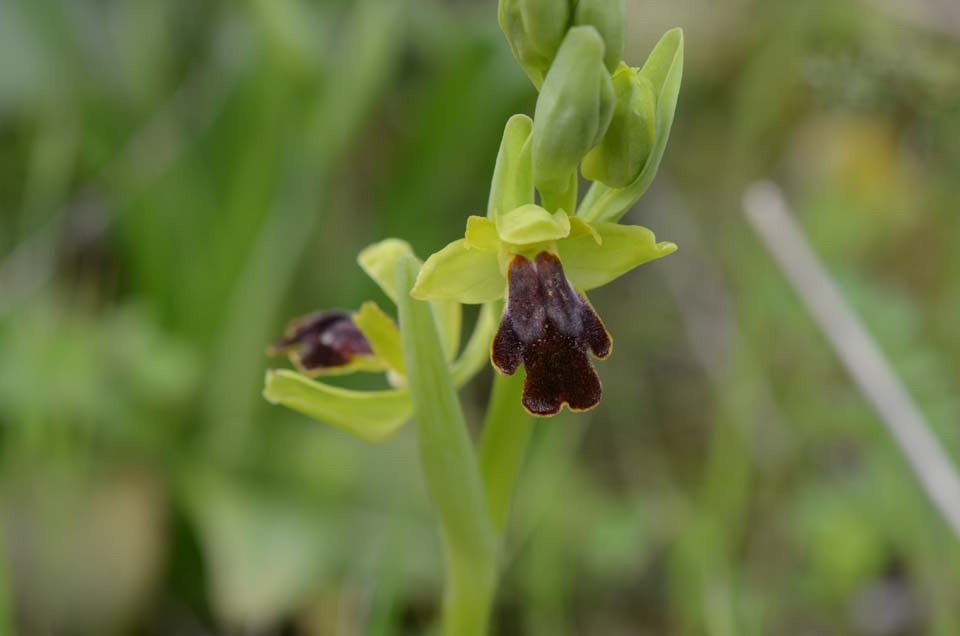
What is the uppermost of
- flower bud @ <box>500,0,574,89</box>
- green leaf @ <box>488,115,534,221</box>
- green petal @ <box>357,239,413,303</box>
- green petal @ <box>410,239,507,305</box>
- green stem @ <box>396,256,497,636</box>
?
flower bud @ <box>500,0,574,89</box>

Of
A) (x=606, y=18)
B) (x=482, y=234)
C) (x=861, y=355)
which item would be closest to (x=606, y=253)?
(x=482, y=234)

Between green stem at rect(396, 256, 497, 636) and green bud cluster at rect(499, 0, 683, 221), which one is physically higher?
green bud cluster at rect(499, 0, 683, 221)

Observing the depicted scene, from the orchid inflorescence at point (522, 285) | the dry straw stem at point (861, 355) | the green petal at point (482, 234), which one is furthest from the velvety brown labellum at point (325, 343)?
the dry straw stem at point (861, 355)

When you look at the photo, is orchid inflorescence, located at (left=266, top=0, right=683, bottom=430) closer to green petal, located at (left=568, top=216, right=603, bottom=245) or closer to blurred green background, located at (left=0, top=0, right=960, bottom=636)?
green petal, located at (left=568, top=216, right=603, bottom=245)

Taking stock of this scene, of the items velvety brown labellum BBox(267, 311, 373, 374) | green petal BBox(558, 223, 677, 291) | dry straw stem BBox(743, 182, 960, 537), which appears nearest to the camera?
green petal BBox(558, 223, 677, 291)

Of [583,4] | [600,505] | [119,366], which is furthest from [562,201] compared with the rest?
[119,366]

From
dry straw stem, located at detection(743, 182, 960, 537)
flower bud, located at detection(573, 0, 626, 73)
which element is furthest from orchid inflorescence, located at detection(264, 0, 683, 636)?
dry straw stem, located at detection(743, 182, 960, 537)

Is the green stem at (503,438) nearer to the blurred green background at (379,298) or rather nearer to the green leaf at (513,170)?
the green leaf at (513,170)
